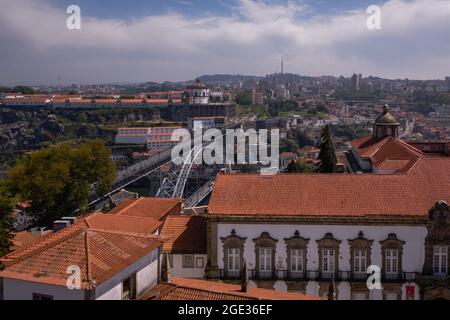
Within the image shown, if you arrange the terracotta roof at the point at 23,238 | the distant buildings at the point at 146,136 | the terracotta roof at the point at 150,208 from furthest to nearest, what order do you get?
1. the distant buildings at the point at 146,136
2. the terracotta roof at the point at 23,238
3. the terracotta roof at the point at 150,208

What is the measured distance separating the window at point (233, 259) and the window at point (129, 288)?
8.13m

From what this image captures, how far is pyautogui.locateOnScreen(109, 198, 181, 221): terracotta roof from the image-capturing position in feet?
82.6

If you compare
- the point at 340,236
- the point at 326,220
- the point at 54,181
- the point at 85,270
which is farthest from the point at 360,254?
the point at 54,181

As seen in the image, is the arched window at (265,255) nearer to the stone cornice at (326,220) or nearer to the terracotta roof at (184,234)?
the stone cornice at (326,220)

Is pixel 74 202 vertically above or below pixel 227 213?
below

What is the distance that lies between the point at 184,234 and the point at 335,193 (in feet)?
21.4

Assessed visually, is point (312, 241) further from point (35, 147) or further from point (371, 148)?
point (35, 147)

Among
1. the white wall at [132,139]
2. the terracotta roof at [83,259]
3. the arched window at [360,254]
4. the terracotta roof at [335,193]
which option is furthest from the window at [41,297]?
the white wall at [132,139]

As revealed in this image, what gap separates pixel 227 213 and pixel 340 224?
446 centimetres

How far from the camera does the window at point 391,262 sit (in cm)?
2108

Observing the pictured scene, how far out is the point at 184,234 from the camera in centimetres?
2272

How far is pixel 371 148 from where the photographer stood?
111 feet
